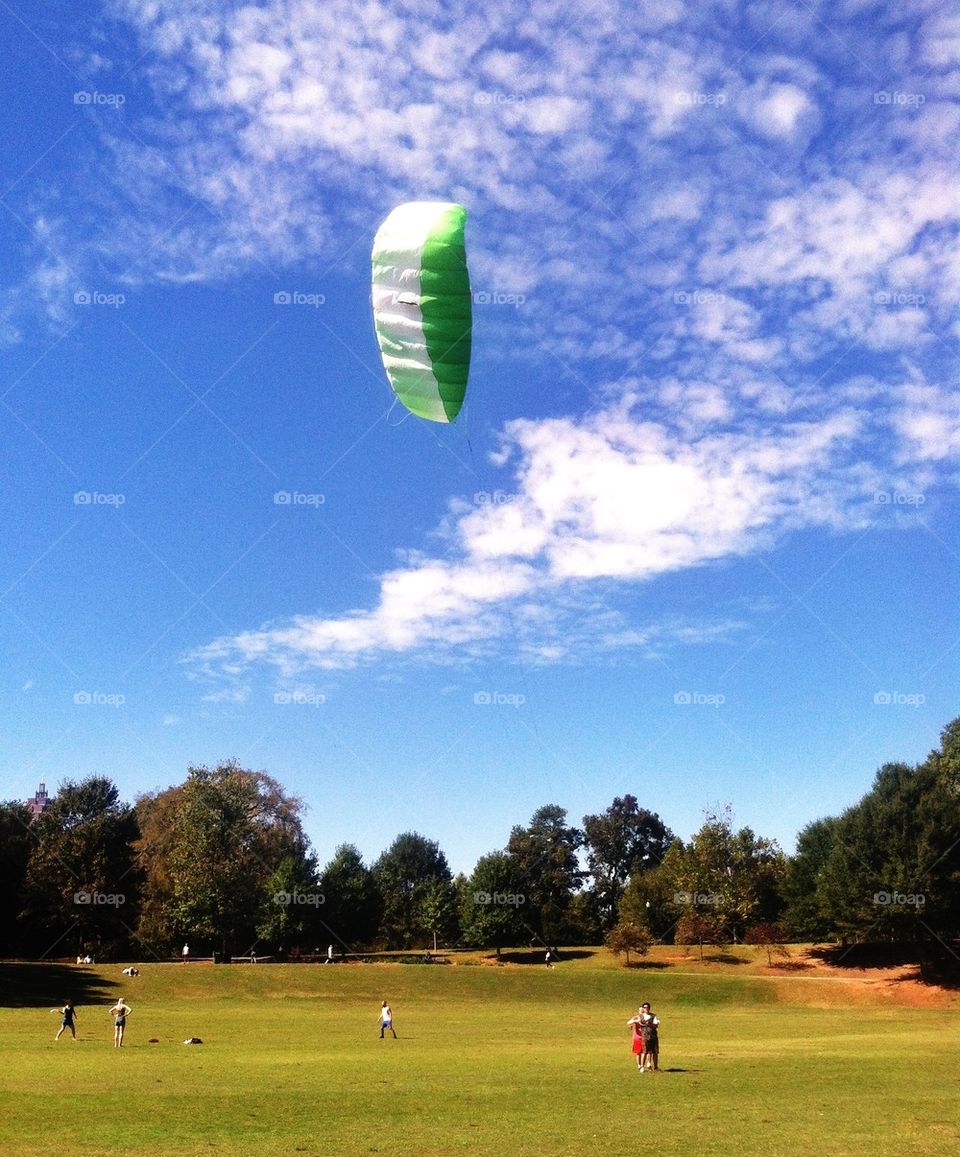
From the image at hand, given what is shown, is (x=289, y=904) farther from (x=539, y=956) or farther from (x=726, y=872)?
(x=726, y=872)

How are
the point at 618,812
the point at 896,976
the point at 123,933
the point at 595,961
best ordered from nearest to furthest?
the point at 896,976 < the point at 123,933 < the point at 595,961 < the point at 618,812

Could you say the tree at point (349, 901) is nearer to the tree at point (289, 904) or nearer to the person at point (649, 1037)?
the tree at point (289, 904)

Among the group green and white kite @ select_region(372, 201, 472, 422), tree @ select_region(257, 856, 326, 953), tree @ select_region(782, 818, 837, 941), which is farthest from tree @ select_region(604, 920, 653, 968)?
green and white kite @ select_region(372, 201, 472, 422)

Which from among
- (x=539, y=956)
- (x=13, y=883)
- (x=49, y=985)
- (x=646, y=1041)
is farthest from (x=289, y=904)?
(x=646, y=1041)

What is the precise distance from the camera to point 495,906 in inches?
3310

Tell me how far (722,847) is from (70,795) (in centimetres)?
5343

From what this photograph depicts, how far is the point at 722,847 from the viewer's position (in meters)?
81.5

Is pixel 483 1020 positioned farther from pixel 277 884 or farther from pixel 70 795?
pixel 70 795

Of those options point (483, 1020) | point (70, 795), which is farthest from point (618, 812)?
point (483, 1020)

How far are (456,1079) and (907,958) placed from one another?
55.4 meters

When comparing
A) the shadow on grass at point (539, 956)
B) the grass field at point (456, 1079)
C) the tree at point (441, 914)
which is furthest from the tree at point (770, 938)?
the tree at point (441, 914)

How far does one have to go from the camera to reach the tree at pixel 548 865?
9675cm

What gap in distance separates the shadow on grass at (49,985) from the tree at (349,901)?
80.9 ft

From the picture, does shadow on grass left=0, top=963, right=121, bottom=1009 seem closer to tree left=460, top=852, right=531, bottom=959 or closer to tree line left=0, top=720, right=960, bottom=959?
tree line left=0, top=720, right=960, bottom=959
